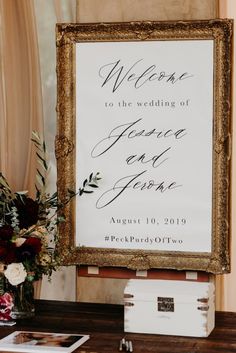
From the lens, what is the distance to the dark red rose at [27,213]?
250 cm

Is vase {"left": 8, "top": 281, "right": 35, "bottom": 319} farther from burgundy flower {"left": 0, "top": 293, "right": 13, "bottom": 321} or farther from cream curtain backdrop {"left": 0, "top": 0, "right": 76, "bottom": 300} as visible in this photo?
cream curtain backdrop {"left": 0, "top": 0, "right": 76, "bottom": 300}

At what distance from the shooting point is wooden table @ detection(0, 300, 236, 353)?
2145mm

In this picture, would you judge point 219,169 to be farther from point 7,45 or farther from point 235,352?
point 7,45

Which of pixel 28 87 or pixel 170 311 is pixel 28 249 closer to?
pixel 170 311

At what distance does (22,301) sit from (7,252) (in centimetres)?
23

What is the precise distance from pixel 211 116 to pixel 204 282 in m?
0.58

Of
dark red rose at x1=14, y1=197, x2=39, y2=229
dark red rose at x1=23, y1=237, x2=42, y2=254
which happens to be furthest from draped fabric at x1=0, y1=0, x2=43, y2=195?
dark red rose at x1=23, y1=237, x2=42, y2=254

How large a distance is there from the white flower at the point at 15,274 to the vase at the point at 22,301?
90 mm

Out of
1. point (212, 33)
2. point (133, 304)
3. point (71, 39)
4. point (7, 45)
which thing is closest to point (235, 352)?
point (133, 304)

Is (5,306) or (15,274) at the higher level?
(15,274)

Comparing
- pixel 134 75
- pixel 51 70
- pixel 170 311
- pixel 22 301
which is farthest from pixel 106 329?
pixel 51 70

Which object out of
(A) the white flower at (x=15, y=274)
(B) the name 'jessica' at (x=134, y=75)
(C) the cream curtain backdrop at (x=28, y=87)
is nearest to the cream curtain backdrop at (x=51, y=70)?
(C) the cream curtain backdrop at (x=28, y=87)

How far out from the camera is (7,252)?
94.8 inches

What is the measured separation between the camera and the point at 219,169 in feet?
8.32
